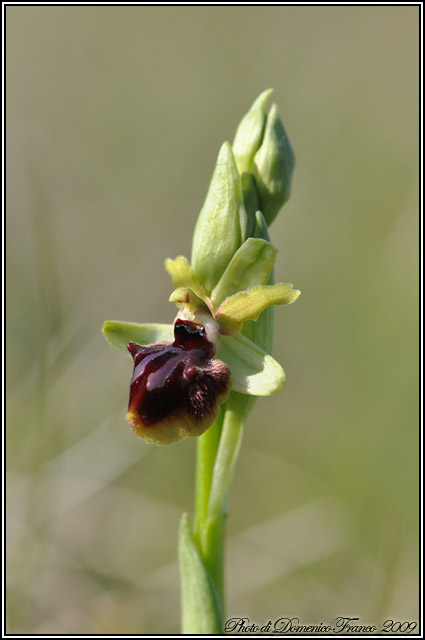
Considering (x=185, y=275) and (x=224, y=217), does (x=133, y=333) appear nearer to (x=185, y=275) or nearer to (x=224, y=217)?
(x=185, y=275)

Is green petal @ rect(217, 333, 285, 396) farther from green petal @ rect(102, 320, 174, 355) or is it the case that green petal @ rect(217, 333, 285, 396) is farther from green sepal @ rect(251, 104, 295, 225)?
green sepal @ rect(251, 104, 295, 225)

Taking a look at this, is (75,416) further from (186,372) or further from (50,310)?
(186,372)

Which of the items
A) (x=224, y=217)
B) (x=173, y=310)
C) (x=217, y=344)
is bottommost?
(x=173, y=310)

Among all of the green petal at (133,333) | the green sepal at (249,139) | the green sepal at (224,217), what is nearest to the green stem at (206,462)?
the green petal at (133,333)

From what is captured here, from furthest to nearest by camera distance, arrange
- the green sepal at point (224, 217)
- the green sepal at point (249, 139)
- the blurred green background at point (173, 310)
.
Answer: the blurred green background at point (173, 310) → the green sepal at point (249, 139) → the green sepal at point (224, 217)

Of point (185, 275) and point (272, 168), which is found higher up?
point (272, 168)

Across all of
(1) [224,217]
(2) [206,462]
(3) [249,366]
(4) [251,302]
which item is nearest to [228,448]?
(2) [206,462]

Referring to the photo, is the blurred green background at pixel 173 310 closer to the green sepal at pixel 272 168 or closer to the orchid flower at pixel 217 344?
the orchid flower at pixel 217 344
